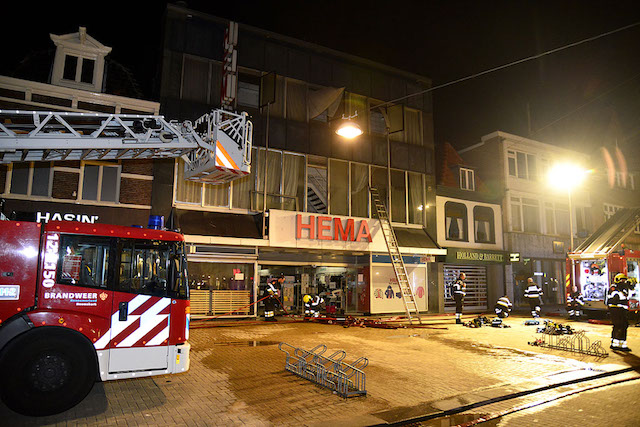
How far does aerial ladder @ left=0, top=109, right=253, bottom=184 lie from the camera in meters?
6.43

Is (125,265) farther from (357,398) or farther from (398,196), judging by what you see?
(398,196)

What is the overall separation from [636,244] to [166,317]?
93.8 feet

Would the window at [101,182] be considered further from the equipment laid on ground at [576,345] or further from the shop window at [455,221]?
the shop window at [455,221]

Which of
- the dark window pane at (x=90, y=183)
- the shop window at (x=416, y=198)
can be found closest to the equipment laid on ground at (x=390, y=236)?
the shop window at (x=416, y=198)

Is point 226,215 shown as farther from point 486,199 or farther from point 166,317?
point 486,199

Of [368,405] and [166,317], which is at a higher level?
[166,317]

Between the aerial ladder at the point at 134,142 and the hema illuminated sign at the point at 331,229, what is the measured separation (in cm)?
882

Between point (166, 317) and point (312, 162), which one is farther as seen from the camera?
point (312, 162)

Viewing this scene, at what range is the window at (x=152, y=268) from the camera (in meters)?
6.62

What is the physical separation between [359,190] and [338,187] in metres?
1.12

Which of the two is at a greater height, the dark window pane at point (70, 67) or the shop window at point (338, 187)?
the dark window pane at point (70, 67)

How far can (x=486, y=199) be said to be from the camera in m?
23.6

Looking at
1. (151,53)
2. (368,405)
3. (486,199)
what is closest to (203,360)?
(368,405)

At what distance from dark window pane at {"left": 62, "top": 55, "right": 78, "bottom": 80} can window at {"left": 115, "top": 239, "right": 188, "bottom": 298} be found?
1112 centimetres
